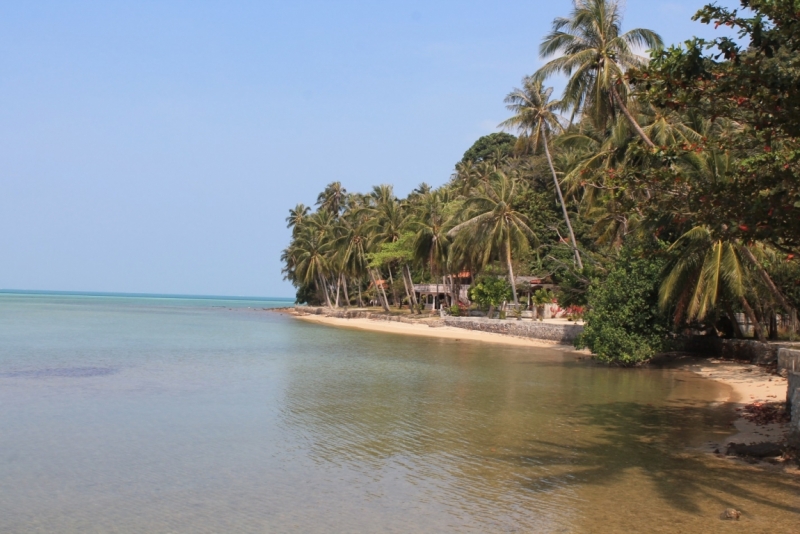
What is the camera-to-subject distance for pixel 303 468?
9836 mm

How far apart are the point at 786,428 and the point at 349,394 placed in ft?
29.2

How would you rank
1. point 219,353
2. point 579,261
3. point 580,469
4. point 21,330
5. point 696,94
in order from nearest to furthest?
point 696,94, point 580,469, point 219,353, point 579,261, point 21,330

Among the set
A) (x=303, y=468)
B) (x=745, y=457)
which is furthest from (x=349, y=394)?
(x=745, y=457)

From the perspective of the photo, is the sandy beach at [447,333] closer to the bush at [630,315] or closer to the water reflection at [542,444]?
the bush at [630,315]

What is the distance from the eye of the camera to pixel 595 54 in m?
22.4

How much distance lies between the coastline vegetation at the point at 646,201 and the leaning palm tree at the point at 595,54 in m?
0.05

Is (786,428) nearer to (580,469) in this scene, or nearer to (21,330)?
(580,469)

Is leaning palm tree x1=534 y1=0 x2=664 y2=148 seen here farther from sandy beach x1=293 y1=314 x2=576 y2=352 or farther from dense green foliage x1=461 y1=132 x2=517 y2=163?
dense green foliage x1=461 y1=132 x2=517 y2=163

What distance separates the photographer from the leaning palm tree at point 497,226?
1487 inches

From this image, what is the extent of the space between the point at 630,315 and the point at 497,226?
660 inches

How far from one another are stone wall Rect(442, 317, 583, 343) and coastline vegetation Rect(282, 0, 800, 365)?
5.36 ft

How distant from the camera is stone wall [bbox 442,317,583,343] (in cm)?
3106

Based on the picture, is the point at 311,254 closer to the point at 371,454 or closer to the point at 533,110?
the point at 533,110

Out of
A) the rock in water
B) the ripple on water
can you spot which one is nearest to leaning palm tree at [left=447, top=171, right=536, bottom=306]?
the ripple on water
